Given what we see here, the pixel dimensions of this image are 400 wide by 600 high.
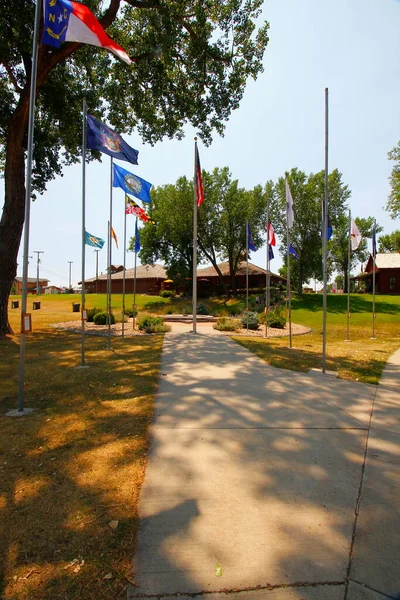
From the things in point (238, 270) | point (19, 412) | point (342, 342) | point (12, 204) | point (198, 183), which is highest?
point (198, 183)

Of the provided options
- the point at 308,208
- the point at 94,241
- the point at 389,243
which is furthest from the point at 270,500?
the point at 389,243

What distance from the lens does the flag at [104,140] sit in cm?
813

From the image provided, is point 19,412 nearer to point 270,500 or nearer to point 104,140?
point 270,500

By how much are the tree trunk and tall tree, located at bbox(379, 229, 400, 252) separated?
73.2m

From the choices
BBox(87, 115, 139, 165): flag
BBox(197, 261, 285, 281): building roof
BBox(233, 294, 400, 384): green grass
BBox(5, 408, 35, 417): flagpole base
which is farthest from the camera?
BBox(197, 261, 285, 281): building roof

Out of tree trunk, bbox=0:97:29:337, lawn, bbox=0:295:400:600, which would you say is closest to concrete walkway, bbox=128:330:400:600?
lawn, bbox=0:295:400:600

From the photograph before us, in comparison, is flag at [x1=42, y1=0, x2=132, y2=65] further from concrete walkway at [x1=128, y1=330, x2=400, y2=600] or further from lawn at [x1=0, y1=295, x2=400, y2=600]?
concrete walkway at [x1=128, y1=330, x2=400, y2=600]

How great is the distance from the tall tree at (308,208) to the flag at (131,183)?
103ft

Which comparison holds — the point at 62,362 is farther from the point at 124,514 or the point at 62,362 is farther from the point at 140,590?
the point at 140,590

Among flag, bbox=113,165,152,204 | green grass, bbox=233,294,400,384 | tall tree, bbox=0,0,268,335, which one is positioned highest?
tall tree, bbox=0,0,268,335

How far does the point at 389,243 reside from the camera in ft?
245

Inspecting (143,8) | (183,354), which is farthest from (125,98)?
(183,354)

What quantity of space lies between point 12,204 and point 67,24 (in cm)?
890

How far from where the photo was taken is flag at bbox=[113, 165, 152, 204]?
33.8ft
